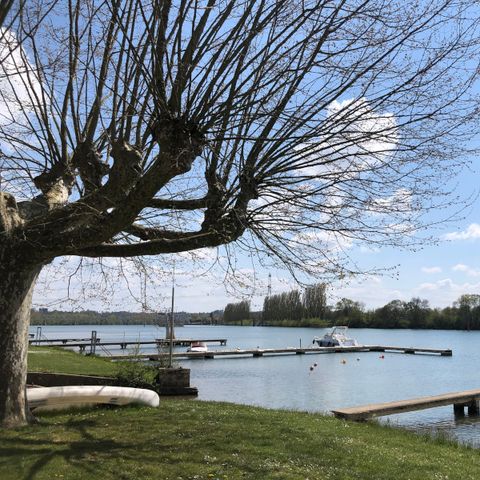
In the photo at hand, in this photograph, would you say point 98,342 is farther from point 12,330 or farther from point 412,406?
point 12,330

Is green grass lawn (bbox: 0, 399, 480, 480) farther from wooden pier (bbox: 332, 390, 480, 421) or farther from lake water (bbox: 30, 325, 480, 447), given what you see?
lake water (bbox: 30, 325, 480, 447)

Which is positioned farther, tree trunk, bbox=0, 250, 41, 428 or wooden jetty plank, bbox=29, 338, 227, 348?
wooden jetty plank, bbox=29, 338, 227, 348

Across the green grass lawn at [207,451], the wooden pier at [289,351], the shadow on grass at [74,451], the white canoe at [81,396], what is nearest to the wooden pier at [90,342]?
the wooden pier at [289,351]

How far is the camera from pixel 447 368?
4409 centimetres

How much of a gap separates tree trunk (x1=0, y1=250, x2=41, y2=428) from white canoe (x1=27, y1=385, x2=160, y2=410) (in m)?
2.14

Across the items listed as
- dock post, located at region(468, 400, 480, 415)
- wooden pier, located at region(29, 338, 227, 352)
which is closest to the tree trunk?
dock post, located at region(468, 400, 480, 415)

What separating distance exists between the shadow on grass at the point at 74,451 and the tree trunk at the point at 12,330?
727 mm

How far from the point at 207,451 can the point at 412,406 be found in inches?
481

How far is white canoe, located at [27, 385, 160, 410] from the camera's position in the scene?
33.5ft

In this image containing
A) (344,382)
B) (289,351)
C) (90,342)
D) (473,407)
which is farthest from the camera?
(289,351)

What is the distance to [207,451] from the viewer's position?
23.7ft

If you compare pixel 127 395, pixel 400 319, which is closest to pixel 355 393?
pixel 127 395

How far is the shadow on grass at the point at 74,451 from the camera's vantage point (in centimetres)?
636

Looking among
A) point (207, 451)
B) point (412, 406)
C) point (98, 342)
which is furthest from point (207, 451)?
point (98, 342)
